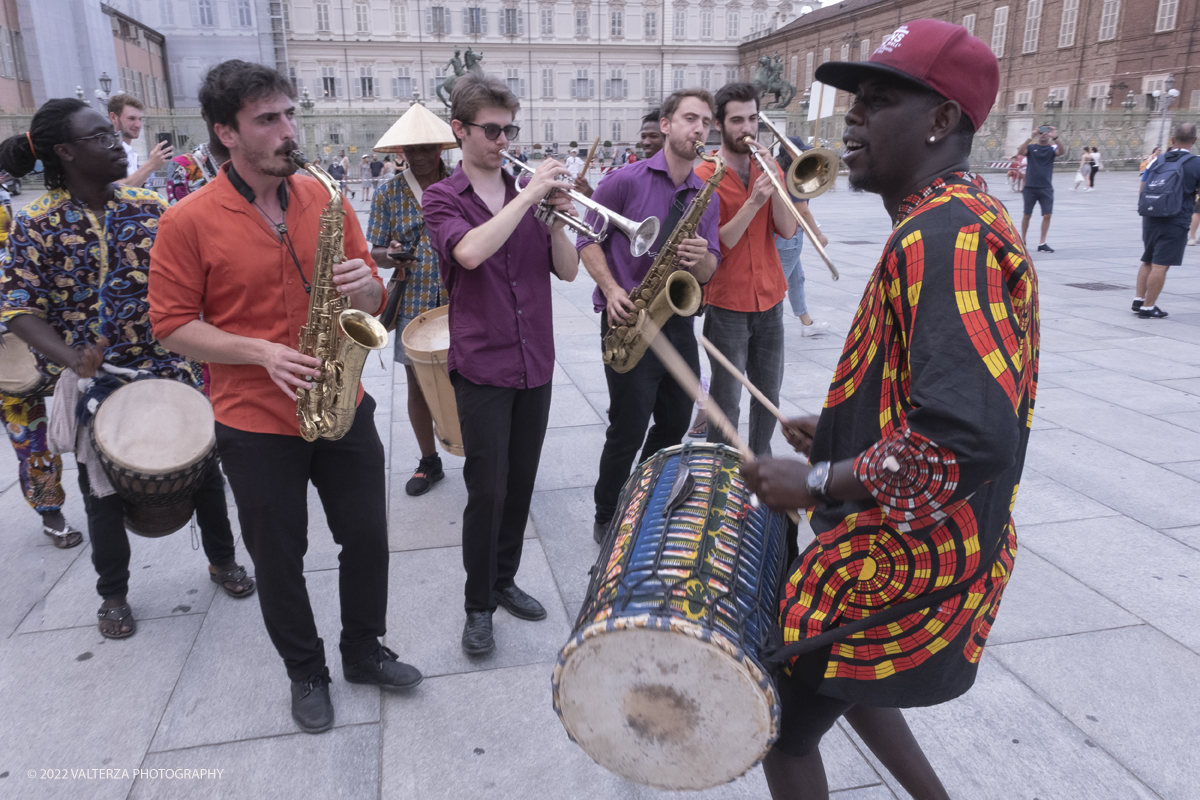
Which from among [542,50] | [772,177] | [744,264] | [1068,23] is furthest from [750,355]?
[542,50]

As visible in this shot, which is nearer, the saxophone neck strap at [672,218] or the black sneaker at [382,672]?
the black sneaker at [382,672]

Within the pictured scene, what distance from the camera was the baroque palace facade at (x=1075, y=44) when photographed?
122 feet

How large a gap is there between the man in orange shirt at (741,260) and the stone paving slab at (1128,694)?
1.67 m

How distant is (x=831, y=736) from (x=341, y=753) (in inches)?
65.5

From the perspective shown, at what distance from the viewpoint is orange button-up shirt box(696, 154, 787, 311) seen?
3990mm

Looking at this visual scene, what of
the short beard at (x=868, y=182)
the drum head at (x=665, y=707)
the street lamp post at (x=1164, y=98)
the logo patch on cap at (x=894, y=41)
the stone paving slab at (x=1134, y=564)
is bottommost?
the stone paving slab at (x=1134, y=564)

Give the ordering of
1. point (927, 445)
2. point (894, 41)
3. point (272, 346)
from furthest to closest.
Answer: point (272, 346) < point (894, 41) < point (927, 445)

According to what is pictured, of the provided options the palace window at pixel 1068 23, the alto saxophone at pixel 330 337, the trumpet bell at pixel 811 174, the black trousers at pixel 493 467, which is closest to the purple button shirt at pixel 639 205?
the trumpet bell at pixel 811 174

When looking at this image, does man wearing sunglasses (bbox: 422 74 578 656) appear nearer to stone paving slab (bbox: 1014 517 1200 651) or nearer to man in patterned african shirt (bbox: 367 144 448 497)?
man in patterned african shirt (bbox: 367 144 448 497)

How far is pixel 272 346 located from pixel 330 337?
20 cm

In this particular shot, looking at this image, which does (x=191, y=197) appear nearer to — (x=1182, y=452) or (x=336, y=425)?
(x=336, y=425)

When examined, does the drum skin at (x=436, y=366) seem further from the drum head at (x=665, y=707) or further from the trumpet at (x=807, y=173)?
the drum head at (x=665, y=707)

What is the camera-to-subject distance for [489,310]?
9.72ft

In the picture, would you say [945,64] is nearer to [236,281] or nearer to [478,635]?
[236,281]
